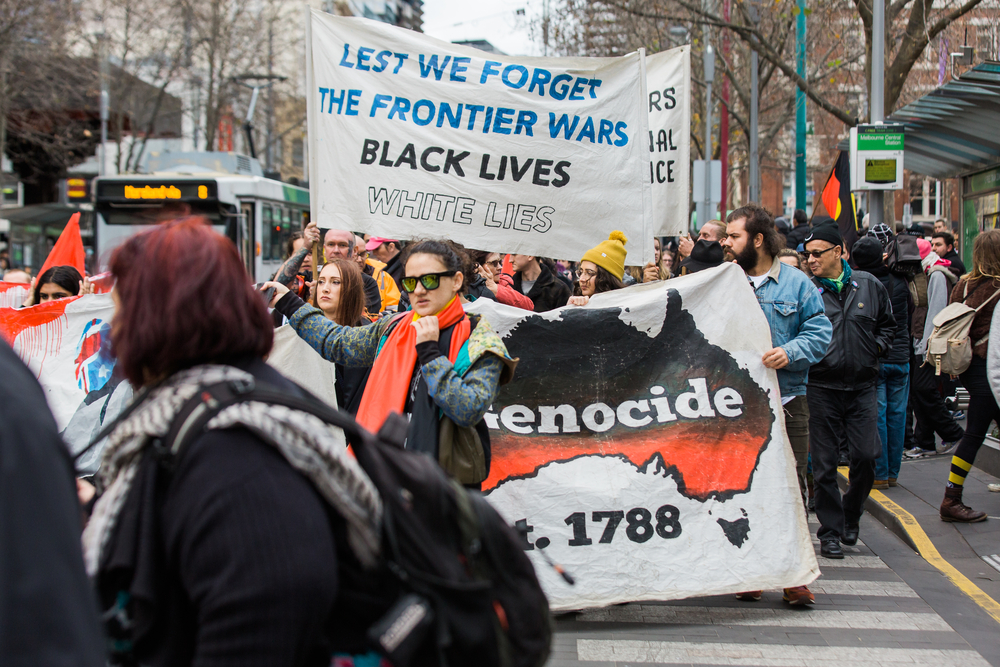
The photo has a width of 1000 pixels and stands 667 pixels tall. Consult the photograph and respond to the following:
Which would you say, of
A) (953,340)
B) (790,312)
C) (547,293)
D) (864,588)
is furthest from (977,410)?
(547,293)

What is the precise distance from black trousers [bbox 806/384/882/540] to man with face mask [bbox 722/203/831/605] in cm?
50

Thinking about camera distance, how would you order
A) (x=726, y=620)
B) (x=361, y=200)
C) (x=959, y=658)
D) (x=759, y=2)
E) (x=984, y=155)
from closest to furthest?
(x=959, y=658), (x=726, y=620), (x=361, y=200), (x=984, y=155), (x=759, y=2)

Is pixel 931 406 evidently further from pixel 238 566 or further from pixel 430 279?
pixel 238 566

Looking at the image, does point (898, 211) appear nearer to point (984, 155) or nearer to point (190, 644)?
point (984, 155)

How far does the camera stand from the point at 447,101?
567 cm

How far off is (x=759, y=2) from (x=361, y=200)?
15.1 metres

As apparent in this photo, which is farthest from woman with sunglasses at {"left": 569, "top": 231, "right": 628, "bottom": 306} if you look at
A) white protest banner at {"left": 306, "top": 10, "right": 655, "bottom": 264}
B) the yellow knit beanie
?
white protest banner at {"left": 306, "top": 10, "right": 655, "bottom": 264}

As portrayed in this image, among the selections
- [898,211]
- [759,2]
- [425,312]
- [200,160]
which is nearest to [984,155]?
[759,2]

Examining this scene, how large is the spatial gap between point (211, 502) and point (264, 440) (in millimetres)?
132

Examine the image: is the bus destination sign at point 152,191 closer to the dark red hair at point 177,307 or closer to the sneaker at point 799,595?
the sneaker at point 799,595

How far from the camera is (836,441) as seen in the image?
5926 mm

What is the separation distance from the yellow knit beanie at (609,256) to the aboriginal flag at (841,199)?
501 centimetres

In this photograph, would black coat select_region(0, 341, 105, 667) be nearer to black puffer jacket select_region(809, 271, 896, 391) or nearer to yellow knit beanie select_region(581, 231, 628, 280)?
yellow knit beanie select_region(581, 231, 628, 280)

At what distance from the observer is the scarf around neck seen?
6.12m
